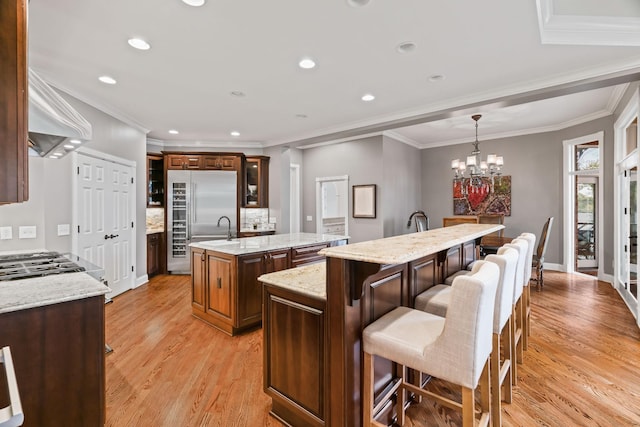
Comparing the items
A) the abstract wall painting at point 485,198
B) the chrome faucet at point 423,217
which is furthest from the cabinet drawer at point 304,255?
the abstract wall painting at point 485,198

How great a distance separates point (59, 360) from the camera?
1462 mm

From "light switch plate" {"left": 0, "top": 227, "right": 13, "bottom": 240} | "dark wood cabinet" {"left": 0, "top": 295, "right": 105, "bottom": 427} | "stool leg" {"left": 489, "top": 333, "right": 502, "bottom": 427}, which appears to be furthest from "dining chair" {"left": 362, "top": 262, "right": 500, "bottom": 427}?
"light switch plate" {"left": 0, "top": 227, "right": 13, "bottom": 240}

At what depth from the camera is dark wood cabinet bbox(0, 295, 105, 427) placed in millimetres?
1367

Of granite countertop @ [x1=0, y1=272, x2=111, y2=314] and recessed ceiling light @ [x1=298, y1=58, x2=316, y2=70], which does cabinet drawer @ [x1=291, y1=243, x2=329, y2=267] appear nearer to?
recessed ceiling light @ [x1=298, y1=58, x2=316, y2=70]

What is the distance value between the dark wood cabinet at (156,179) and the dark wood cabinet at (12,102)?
5507 millimetres

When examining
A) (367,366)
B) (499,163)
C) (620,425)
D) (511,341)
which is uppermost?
(499,163)

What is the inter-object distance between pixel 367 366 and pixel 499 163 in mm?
4629

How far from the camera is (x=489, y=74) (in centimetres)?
328

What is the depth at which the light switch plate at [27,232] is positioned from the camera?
3.11m

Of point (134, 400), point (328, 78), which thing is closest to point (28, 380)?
point (134, 400)

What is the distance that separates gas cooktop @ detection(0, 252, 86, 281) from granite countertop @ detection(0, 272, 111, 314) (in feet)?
0.32

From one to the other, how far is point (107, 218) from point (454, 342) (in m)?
4.77

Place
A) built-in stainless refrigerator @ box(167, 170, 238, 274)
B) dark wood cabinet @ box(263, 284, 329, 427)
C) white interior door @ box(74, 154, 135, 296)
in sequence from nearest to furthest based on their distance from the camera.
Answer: dark wood cabinet @ box(263, 284, 329, 427) < white interior door @ box(74, 154, 135, 296) < built-in stainless refrigerator @ box(167, 170, 238, 274)

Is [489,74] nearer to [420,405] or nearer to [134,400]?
[420,405]
